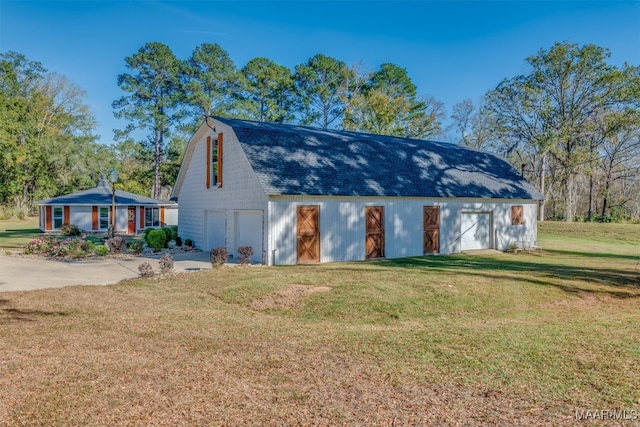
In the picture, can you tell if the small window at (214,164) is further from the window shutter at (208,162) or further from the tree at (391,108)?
the tree at (391,108)

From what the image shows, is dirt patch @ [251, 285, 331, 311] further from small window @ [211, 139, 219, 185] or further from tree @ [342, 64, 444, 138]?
tree @ [342, 64, 444, 138]

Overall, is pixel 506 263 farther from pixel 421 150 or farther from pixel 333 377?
pixel 333 377

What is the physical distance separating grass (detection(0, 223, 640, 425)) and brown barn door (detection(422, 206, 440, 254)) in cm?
685

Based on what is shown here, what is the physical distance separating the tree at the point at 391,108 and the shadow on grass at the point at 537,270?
2259 centimetres

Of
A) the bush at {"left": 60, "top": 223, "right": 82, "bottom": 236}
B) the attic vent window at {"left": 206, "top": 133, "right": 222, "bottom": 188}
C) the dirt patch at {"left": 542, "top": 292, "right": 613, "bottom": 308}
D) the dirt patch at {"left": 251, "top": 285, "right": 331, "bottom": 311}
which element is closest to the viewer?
the dirt patch at {"left": 251, "top": 285, "right": 331, "bottom": 311}

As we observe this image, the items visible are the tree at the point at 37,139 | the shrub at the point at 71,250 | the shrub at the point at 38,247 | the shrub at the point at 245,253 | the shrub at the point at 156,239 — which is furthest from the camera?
the tree at the point at 37,139

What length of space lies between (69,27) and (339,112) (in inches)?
1129

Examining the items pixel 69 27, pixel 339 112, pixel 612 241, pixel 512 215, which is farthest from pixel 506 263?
pixel 339 112

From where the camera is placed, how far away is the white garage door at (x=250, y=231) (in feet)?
51.3

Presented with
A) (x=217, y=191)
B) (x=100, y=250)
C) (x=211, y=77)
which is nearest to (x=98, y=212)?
(x=100, y=250)

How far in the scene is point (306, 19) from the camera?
888 inches

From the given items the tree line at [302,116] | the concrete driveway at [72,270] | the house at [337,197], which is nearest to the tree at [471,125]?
the tree line at [302,116]

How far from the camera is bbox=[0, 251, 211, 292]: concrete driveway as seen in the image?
1150 cm

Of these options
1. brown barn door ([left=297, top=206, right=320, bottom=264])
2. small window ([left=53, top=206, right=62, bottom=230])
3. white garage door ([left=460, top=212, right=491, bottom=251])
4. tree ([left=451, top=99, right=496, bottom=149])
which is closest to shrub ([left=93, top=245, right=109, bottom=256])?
brown barn door ([left=297, top=206, right=320, bottom=264])
